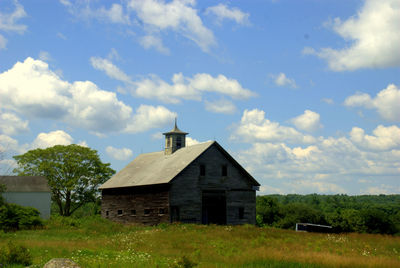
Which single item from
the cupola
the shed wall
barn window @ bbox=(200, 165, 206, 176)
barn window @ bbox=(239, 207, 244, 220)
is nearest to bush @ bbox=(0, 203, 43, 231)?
the shed wall

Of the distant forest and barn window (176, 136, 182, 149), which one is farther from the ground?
barn window (176, 136, 182, 149)

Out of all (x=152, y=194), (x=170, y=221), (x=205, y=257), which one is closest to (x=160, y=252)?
(x=205, y=257)

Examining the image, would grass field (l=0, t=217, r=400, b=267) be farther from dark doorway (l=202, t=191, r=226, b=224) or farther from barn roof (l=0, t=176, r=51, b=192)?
barn roof (l=0, t=176, r=51, b=192)

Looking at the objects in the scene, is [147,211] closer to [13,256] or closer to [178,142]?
[178,142]

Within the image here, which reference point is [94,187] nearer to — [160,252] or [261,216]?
[261,216]

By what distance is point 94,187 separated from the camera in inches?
2467

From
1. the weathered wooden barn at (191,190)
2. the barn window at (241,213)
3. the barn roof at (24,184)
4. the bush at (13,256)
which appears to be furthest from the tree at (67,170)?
the bush at (13,256)

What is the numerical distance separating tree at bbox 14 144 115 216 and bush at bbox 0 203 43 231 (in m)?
22.0

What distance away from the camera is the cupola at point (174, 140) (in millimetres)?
45094

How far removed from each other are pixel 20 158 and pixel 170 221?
113 feet

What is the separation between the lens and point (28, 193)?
4962 centimetres

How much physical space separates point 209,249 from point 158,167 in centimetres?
2130

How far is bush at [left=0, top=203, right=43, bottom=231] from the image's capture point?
35031mm

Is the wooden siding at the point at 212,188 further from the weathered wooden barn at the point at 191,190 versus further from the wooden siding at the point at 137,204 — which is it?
the wooden siding at the point at 137,204
